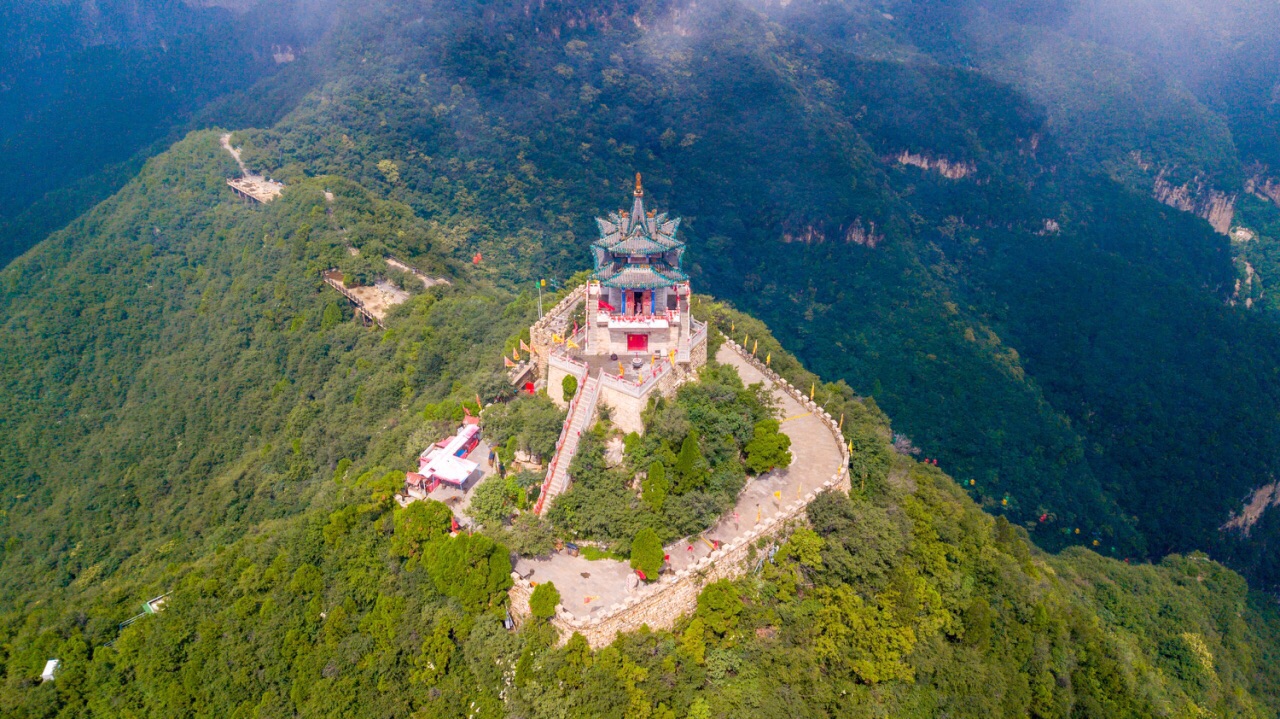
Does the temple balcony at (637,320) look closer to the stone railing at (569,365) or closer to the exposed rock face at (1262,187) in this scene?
the stone railing at (569,365)

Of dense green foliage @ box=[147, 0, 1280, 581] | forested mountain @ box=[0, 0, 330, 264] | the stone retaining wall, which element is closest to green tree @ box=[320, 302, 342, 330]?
the stone retaining wall

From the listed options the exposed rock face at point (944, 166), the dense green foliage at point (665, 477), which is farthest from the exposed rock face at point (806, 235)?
the dense green foliage at point (665, 477)

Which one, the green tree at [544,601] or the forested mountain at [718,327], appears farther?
the forested mountain at [718,327]

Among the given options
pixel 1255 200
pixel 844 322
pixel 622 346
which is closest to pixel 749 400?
pixel 622 346

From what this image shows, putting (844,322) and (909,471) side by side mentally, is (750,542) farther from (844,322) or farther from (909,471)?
(844,322)

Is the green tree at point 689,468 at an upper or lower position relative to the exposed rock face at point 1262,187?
upper

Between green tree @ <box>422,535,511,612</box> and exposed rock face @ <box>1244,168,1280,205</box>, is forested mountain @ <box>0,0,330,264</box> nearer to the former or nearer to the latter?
green tree @ <box>422,535,511,612</box>
